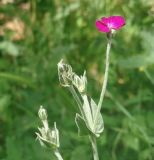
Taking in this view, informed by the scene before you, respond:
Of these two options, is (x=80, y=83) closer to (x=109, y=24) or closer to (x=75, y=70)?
(x=109, y=24)

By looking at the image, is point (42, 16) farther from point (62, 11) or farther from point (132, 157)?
point (132, 157)

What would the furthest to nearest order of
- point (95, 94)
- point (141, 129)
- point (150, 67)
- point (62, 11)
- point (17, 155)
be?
point (62, 11) < point (95, 94) < point (150, 67) < point (141, 129) < point (17, 155)

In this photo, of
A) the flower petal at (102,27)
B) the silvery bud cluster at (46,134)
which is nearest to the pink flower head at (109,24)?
the flower petal at (102,27)

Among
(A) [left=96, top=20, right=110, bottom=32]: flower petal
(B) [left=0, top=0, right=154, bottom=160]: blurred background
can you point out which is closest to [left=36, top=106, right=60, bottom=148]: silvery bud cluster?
(A) [left=96, top=20, right=110, bottom=32]: flower petal

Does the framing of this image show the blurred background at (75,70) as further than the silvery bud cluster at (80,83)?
Yes

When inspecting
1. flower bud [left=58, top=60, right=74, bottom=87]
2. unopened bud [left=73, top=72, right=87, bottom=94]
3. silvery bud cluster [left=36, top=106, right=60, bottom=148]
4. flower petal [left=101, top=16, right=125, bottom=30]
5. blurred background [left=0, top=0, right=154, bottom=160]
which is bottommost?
blurred background [left=0, top=0, right=154, bottom=160]

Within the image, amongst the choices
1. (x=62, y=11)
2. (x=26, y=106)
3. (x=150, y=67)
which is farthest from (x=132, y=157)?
(x=62, y=11)

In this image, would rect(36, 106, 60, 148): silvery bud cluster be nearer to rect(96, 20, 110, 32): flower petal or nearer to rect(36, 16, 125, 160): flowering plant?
rect(36, 16, 125, 160): flowering plant

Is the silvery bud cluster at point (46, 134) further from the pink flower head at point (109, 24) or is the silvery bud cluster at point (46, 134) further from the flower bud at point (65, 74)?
the pink flower head at point (109, 24)

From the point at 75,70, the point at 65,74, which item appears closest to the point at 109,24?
the point at 65,74
